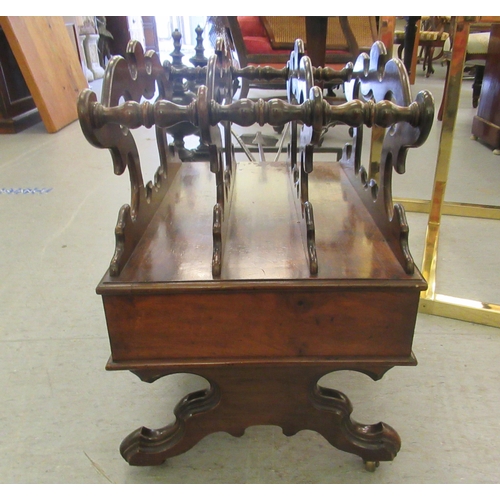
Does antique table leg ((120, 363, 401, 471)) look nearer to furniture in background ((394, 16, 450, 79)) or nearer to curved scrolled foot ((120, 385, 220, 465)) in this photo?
curved scrolled foot ((120, 385, 220, 465))

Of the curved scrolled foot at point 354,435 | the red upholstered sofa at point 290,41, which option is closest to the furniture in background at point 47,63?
the red upholstered sofa at point 290,41

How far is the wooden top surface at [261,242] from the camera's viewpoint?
2.30ft

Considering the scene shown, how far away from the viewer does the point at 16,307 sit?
1.43 m

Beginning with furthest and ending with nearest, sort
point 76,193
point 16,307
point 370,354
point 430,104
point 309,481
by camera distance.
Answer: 1. point 76,193
2. point 16,307
3. point 309,481
4. point 370,354
5. point 430,104

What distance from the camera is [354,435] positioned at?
2.97 feet

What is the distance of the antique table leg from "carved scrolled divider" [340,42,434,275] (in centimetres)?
31

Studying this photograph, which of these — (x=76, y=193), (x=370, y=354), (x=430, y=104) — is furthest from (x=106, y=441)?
(x=76, y=193)

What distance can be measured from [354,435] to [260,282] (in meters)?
0.43

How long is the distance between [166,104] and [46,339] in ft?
3.01

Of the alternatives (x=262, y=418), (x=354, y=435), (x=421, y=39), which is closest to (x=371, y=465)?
(x=354, y=435)

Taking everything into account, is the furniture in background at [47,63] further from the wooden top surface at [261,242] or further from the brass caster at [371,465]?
the brass caster at [371,465]

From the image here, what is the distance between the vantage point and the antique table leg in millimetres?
859

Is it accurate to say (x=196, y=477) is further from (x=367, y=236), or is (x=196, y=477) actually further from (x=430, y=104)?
(x=430, y=104)

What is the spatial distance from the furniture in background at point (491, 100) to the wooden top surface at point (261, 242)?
2.11m
